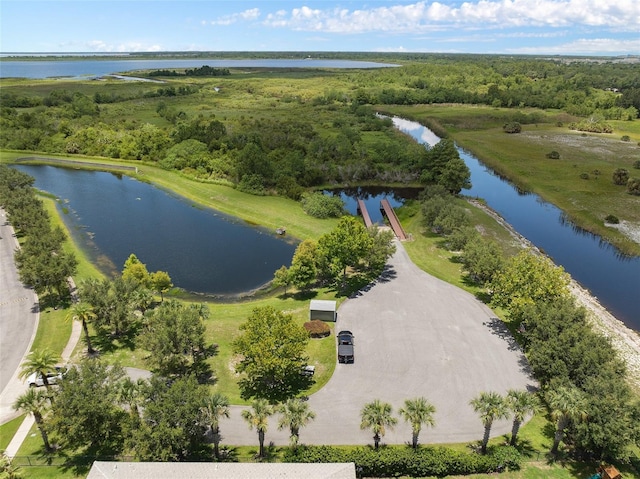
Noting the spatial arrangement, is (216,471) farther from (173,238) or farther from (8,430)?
(173,238)

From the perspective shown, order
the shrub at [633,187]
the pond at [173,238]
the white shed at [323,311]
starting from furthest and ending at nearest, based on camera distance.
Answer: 1. the shrub at [633,187]
2. the pond at [173,238]
3. the white shed at [323,311]

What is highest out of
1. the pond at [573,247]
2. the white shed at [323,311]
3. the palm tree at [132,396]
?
the palm tree at [132,396]

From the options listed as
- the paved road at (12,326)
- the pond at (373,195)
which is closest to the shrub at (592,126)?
the pond at (373,195)

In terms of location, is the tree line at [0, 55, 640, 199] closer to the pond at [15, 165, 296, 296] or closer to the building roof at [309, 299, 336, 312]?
the pond at [15, 165, 296, 296]

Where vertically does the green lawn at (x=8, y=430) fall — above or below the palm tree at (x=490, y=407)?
below

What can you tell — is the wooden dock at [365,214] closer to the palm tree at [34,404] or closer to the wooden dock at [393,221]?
the wooden dock at [393,221]

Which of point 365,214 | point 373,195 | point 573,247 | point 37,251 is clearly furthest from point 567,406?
point 373,195
